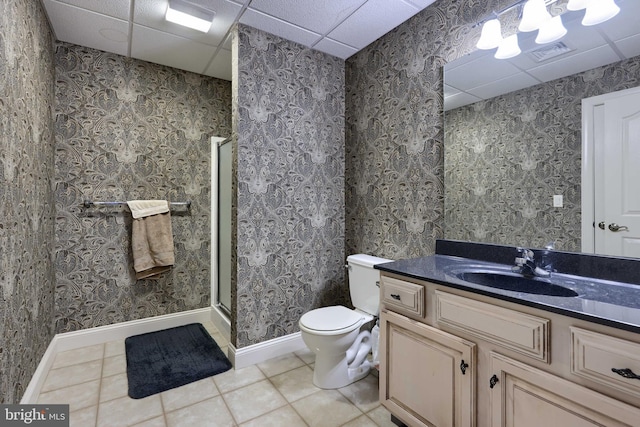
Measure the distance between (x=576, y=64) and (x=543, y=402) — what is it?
1.46 m

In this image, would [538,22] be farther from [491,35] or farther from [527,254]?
[527,254]

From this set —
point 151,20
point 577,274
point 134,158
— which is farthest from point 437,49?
point 134,158

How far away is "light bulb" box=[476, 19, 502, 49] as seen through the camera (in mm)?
1642

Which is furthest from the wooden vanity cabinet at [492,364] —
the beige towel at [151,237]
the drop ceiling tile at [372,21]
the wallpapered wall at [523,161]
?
the beige towel at [151,237]

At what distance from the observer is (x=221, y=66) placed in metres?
2.75

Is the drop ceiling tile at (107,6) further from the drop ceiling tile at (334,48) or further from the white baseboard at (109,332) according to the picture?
the white baseboard at (109,332)

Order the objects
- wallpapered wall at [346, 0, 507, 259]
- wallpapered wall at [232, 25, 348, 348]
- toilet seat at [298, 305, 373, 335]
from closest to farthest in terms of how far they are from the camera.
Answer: toilet seat at [298, 305, 373, 335] < wallpapered wall at [346, 0, 507, 259] < wallpapered wall at [232, 25, 348, 348]

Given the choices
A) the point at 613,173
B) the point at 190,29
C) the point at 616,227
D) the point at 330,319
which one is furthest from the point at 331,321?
the point at 190,29

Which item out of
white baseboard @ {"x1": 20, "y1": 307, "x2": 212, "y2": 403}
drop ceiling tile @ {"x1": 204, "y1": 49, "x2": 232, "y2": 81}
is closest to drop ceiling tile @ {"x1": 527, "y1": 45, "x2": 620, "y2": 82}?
drop ceiling tile @ {"x1": 204, "y1": 49, "x2": 232, "y2": 81}

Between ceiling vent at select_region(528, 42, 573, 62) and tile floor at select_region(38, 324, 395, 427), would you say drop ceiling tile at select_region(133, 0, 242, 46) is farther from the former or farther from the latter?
tile floor at select_region(38, 324, 395, 427)

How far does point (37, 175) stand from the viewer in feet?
5.91

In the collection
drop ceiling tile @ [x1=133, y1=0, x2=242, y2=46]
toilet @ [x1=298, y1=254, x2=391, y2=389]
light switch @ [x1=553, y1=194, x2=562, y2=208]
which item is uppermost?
drop ceiling tile @ [x1=133, y1=0, x2=242, y2=46]

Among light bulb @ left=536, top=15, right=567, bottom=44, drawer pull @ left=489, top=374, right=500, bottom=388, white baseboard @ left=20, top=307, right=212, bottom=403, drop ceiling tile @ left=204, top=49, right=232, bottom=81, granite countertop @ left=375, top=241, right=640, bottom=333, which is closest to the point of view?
granite countertop @ left=375, top=241, right=640, bottom=333

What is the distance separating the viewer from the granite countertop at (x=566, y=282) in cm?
88
